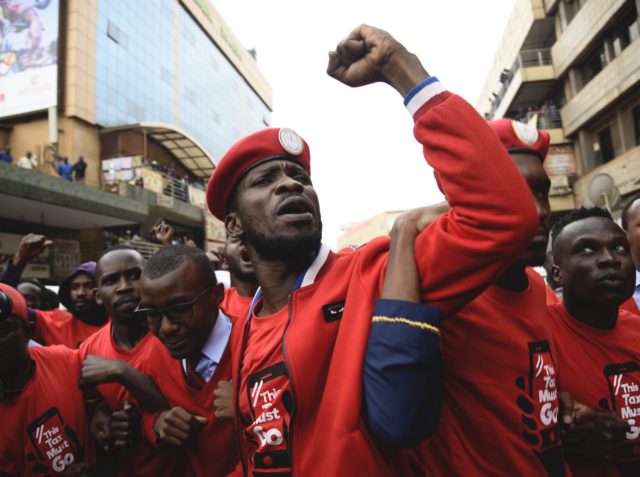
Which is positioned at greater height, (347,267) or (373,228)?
(373,228)

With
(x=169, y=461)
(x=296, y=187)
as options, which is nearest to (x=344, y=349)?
(x=296, y=187)

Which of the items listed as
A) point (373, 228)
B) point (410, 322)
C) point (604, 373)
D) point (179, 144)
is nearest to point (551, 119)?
point (179, 144)

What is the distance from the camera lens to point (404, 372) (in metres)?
1.14

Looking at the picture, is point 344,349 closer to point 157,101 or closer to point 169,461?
point 169,461

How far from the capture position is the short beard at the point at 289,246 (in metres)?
1.68

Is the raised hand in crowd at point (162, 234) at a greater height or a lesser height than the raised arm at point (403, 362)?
greater

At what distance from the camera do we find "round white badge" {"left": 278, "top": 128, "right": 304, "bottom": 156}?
1833 millimetres

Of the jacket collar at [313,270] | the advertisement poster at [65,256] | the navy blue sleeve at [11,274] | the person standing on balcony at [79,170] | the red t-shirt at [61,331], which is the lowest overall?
the red t-shirt at [61,331]

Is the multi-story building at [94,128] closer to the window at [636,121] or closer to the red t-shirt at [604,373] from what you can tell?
the red t-shirt at [604,373]

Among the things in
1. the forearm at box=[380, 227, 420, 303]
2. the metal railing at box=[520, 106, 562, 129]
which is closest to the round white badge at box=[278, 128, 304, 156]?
the forearm at box=[380, 227, 420, 303]

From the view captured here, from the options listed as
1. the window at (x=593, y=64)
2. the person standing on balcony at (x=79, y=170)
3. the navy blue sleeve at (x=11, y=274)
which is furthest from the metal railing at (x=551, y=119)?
the navy blue sleeve at (x=11, y=274)

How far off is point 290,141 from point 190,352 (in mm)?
1278

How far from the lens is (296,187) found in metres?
1.75

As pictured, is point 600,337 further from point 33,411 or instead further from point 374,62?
point 33,411
